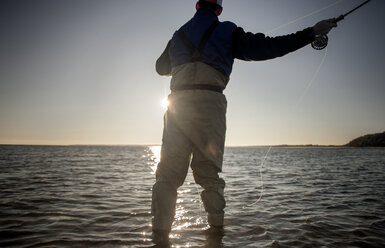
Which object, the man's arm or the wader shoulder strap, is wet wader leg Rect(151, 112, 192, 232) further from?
the man's arm

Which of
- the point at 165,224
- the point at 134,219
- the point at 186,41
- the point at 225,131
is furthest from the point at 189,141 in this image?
the point at 134,219

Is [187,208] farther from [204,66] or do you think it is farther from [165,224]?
[204,66]

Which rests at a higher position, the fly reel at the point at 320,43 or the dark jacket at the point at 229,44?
the fly reel at the point at 320,43

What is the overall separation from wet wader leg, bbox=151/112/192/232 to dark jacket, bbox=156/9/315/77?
87 centimetres

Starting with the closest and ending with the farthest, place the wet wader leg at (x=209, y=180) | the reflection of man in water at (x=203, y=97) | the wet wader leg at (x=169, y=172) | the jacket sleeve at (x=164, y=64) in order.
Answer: the wet wader leg at (x=169, y=172) → the reflection of man in water at (x=203, y=97) → the wet wader leg at (x=209, y=180) → the jacket sleeve at (x=164, y=64)

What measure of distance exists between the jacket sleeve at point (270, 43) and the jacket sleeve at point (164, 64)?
1.04m

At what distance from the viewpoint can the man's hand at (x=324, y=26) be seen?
2.76m

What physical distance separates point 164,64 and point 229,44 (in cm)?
103

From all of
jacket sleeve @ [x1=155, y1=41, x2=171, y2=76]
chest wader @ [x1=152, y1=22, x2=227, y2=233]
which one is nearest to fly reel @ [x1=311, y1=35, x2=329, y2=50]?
chest wader @ [x1=152, y1=22, x2=227, y2=233]

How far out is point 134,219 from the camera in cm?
365

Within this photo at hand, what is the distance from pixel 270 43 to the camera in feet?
8.87

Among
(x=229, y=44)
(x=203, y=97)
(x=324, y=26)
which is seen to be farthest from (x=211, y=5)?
(x=324, y=26)

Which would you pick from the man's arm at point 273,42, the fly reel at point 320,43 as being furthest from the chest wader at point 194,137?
the fly reel at point 320,43

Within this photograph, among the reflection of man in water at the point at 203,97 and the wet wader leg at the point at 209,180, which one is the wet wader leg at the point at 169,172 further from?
the wet wader leg at the point at 209,180
